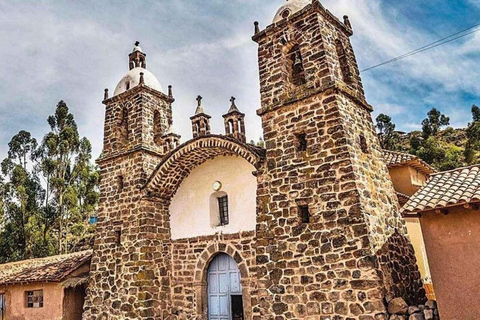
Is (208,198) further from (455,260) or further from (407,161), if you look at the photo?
(455,260)

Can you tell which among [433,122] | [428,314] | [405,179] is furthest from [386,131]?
[428,314]

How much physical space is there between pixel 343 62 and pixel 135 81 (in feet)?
26.9

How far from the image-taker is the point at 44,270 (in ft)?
49.1

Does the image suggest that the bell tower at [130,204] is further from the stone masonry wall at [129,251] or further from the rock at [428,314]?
the rock at [428,314]

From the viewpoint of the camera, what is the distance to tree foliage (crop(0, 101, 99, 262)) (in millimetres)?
26125

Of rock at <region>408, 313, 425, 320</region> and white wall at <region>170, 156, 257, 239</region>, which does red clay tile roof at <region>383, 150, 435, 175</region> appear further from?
rock at <region>408, 313, 425, 320</region>

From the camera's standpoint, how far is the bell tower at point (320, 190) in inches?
322

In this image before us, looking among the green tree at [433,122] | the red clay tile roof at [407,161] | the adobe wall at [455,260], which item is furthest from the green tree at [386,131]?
the adobe wall at [455,260]

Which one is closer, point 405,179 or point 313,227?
point 313,227

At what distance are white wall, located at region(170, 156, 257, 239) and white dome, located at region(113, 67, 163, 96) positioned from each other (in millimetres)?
4082

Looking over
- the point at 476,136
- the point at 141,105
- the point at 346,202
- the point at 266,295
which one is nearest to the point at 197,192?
the point at 141,105

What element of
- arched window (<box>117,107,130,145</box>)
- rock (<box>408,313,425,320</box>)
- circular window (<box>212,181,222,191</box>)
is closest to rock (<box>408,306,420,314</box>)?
rock (<box>408,313,425,320</box>)

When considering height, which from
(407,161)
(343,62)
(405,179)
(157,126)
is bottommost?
(405,179)

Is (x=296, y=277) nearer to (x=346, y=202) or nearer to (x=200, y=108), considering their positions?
(x=346, y=202)
